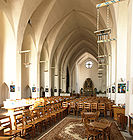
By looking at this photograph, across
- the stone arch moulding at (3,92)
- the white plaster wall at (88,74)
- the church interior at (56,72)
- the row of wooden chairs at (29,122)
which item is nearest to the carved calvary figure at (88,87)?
the white plaster wall at (88,74)

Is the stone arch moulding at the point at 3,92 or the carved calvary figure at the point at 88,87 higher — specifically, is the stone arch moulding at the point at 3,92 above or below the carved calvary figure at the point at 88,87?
above

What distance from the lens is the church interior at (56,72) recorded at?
5281 millimetres

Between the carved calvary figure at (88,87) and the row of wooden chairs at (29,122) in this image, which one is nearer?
the row of wooden chairs at (29,122)

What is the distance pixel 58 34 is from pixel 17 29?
886 centimetres

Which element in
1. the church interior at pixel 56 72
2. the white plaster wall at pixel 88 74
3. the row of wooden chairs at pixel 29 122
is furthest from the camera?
the white plaster wall at pixel 88 74

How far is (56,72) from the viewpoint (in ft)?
84.0

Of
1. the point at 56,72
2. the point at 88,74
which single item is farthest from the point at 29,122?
the point at 88,74

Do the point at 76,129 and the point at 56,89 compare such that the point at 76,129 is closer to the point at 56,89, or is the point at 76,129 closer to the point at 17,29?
the point at 17,29

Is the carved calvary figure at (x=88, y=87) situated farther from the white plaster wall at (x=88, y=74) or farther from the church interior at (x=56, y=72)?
the church interior at (x=56, y=72)

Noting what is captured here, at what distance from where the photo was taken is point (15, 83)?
1256 cm

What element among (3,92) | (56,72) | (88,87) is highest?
(56,72)

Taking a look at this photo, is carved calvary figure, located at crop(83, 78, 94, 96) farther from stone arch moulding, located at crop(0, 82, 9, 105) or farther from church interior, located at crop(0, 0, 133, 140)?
stone arch moulding, located at crop(0, 82, 9, 105)

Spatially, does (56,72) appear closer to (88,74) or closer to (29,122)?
(88,74)

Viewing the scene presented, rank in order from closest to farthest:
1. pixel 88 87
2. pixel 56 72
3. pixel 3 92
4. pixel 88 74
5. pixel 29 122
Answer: pixel 29 122, pixel 3 92, pixel 56 72, pixel 88 87, pixel 88 74
